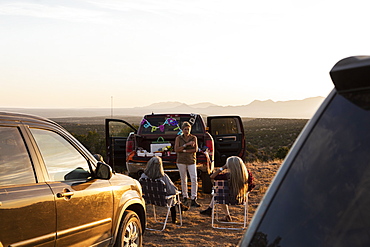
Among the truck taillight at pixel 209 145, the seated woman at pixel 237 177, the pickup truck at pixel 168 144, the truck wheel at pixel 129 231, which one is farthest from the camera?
the truck taillight at pixel 209 145

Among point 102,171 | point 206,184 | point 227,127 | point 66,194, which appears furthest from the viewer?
point 227,127

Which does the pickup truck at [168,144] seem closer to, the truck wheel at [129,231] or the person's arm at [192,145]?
the person's arm at [192,145]

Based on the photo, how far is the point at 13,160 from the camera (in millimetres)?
3713

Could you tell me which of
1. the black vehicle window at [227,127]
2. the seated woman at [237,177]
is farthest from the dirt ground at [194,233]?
the black vehicle window at [227,127]

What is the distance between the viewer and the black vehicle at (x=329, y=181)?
1.44 m

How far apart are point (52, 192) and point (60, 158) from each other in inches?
17.4

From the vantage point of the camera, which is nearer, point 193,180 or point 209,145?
point 193,180

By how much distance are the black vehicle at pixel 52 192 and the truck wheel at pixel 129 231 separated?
0.01 m

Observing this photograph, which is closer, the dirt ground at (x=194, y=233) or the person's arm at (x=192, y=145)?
the dirt ground at (x=194, y=233)

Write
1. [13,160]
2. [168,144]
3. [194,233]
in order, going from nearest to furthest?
1. [13,160]
2. [194,233]
3. [168,144]

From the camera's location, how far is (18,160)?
3762 millimetres

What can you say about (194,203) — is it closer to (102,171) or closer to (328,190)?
(102,171)

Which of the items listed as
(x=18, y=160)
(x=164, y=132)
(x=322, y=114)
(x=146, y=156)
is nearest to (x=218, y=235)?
(x=146, y=156)

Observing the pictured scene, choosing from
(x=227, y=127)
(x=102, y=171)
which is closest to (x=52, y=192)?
(x=102, y=171)
